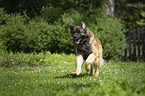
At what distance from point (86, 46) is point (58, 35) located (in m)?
7.84

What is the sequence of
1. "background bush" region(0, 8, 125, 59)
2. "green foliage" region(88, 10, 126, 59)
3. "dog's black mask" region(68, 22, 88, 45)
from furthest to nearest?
"background bush" region(0, 8, 125, 59) < "green foliage" region(88, 10, 126, 59) < "dog's black mask" region(68, 22, 88, 45)

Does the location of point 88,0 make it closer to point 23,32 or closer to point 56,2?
point 56,2

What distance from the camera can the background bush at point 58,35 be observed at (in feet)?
45.4

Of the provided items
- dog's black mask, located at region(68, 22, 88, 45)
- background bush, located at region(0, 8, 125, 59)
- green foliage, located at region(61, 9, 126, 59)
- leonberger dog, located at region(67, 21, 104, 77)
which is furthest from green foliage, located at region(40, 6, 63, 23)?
dog's black mask, located at region(68, 22, 88, 45)

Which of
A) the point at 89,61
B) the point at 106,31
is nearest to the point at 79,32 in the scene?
the point at 89,61

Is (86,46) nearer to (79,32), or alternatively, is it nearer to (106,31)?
(79,32)

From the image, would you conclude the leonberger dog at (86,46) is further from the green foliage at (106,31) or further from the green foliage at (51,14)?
the green foliage at (51,14)

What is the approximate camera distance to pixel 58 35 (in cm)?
1456

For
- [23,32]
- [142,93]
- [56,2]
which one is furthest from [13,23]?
[142,93]

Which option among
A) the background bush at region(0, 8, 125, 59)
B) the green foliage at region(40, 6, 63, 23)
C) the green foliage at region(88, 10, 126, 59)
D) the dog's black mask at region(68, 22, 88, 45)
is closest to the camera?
the dog's black mask at region(68, 22, 88, 45)

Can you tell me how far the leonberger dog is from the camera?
663 cm

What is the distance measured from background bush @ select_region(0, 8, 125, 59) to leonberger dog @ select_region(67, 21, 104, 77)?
6.31 meters

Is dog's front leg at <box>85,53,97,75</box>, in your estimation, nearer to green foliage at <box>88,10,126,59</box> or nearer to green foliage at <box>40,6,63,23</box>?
green foliage at <box>88,10,126,59</box>

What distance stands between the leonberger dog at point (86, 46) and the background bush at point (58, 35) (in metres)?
6.31
